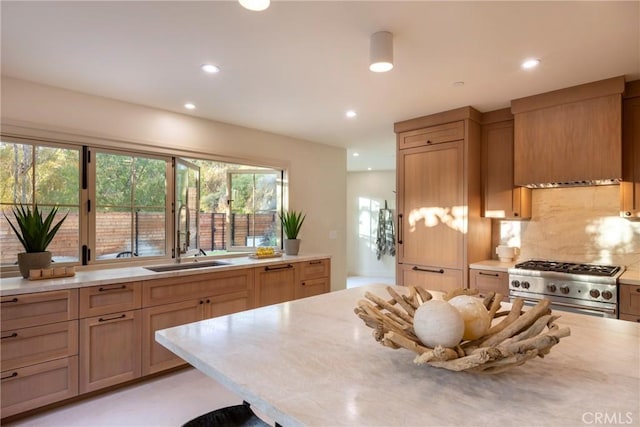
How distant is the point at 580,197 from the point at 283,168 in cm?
315

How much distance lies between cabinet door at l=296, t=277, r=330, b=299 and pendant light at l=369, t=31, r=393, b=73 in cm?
253

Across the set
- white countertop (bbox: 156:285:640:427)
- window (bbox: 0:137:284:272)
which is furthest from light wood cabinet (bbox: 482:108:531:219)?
window (bbox: 0:137:284:272)

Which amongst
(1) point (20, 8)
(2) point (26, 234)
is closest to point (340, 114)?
(1) point (20, 8)

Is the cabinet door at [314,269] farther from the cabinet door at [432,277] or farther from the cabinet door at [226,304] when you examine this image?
the cabinet door at [432,277]

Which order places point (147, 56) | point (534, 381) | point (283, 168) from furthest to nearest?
point (283, 168), point (147, 56), point (534, 381)

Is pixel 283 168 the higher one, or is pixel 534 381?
pixel 283 168

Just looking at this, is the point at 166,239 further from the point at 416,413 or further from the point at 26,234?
the point at 416,413

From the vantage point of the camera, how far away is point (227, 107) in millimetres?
3309

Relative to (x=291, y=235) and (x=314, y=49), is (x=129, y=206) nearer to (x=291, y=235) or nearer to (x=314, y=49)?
(x=291, y=235)

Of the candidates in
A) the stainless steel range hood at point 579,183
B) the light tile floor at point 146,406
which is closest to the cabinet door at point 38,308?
the light tile floor at point 146,406

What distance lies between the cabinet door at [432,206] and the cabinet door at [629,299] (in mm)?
1174

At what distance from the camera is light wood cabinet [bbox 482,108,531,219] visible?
3.32 metres

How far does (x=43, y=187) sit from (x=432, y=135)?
3510 mm

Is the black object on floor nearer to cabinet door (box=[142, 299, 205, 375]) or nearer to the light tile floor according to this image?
the light tile floor
